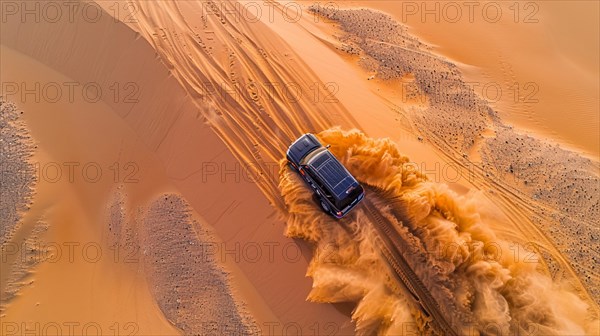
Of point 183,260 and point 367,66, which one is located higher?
point 367,66

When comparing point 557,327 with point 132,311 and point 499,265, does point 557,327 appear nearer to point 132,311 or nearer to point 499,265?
point 499,265

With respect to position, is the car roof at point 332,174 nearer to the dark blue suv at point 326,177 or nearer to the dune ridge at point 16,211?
the dark blue suv at point 326,177

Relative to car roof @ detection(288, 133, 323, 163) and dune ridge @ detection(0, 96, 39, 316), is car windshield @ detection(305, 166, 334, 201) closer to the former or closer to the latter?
car roof @ detection(288, 133, 323, 163)

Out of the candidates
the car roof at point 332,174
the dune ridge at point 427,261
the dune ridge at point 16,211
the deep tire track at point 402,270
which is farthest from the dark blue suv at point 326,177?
the dune ridge at point 16,211

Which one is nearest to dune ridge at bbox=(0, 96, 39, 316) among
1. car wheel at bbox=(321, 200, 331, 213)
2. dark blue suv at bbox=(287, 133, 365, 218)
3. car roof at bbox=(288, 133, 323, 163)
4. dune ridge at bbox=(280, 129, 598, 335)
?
dune ridge at bbox=(280, 129, 598, 335)

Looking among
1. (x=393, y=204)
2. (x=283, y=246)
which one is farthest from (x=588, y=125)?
(x=283, y=246)

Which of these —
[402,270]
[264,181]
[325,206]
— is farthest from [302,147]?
[402,270]

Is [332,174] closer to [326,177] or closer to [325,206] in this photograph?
[326,177]
